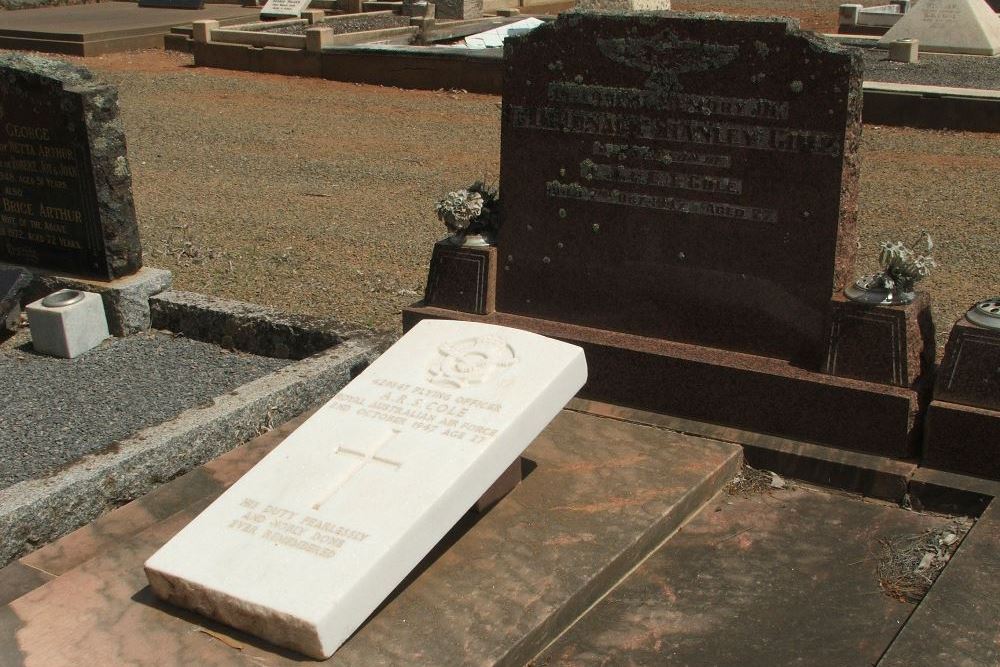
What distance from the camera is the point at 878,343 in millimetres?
4555

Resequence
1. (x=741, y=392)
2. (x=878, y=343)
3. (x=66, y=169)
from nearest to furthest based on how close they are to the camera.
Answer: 1. (x=878, y=343)
2. (x=741, y=392)
3. (x=66, y=169)

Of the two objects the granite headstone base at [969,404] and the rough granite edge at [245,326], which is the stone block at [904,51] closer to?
the rough granite edge at [245,326]

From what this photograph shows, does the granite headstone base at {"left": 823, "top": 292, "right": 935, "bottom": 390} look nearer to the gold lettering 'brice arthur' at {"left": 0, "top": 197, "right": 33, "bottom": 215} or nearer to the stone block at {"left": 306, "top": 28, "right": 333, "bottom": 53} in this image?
the gold lettering 'brice arthur' at {"left": 0, "top": 197, "right": 33, "bottom": 215}

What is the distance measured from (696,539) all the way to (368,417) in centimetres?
132

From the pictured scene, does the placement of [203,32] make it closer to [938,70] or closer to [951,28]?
[938,70]

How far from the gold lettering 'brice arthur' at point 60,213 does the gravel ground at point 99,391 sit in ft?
2.39

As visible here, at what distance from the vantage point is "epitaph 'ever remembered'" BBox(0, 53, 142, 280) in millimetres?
6137

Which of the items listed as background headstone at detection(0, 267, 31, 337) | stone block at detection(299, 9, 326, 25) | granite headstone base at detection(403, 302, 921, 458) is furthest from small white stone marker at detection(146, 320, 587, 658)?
stone block at detection(299, 9, 326, 25)

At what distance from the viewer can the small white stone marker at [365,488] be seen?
3.45 metres

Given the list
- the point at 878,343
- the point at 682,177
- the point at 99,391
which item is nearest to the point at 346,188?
the point at 99,391

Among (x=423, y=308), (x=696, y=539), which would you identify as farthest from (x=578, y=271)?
(x=696, y=539)

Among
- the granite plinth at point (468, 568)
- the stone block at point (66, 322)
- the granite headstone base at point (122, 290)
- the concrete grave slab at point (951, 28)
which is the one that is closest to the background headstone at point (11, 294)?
the granite headstone base at point (122, 290)

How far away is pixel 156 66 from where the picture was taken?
17156mm

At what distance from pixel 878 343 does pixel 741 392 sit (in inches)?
24.0
